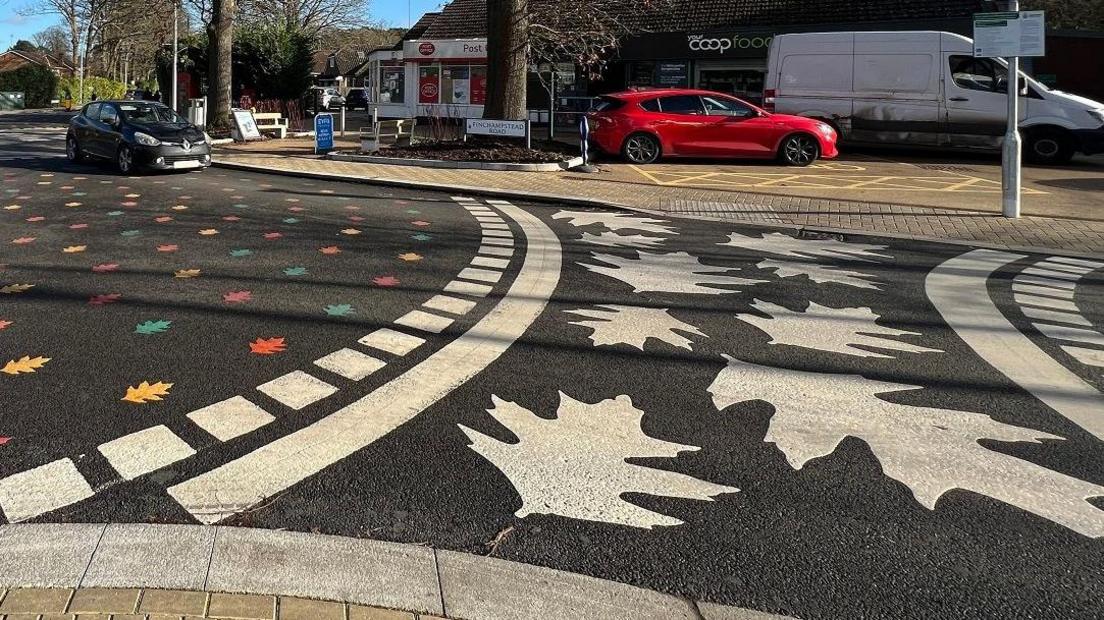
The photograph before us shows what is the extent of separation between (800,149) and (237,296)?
45.8ft

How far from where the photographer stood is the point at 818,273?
7859 millimetres

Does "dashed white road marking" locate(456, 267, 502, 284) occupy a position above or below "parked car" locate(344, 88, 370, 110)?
below

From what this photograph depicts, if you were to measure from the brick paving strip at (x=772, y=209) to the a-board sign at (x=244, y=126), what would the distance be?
24.5 ft

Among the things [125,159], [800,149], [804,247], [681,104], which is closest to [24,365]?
[804,247]

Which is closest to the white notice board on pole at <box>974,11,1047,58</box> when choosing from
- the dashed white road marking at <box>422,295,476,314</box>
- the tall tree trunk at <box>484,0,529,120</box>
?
the dashed white road marking at <box>422,295,476,314</box>

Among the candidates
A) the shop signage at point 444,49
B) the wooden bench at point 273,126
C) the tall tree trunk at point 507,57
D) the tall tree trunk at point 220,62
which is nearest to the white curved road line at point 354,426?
the tall tree trunk at point 507,57

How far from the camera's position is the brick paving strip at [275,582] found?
2.61 meters

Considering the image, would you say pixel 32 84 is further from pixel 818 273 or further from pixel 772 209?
pixel 818 273

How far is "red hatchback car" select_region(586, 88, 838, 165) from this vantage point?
692 inches

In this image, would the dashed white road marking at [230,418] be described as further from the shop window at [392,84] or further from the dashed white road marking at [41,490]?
the shop window at [392,84]

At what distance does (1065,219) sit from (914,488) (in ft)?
32.8

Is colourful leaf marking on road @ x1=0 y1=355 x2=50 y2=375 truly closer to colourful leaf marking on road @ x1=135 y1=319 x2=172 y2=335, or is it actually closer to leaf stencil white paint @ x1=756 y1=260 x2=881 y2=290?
colourful leaf marking on road @ x1=135 y1=319 x2=172 y2=335

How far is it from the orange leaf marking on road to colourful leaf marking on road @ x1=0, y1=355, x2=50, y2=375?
30.5 inches

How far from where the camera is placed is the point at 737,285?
24.0ft
